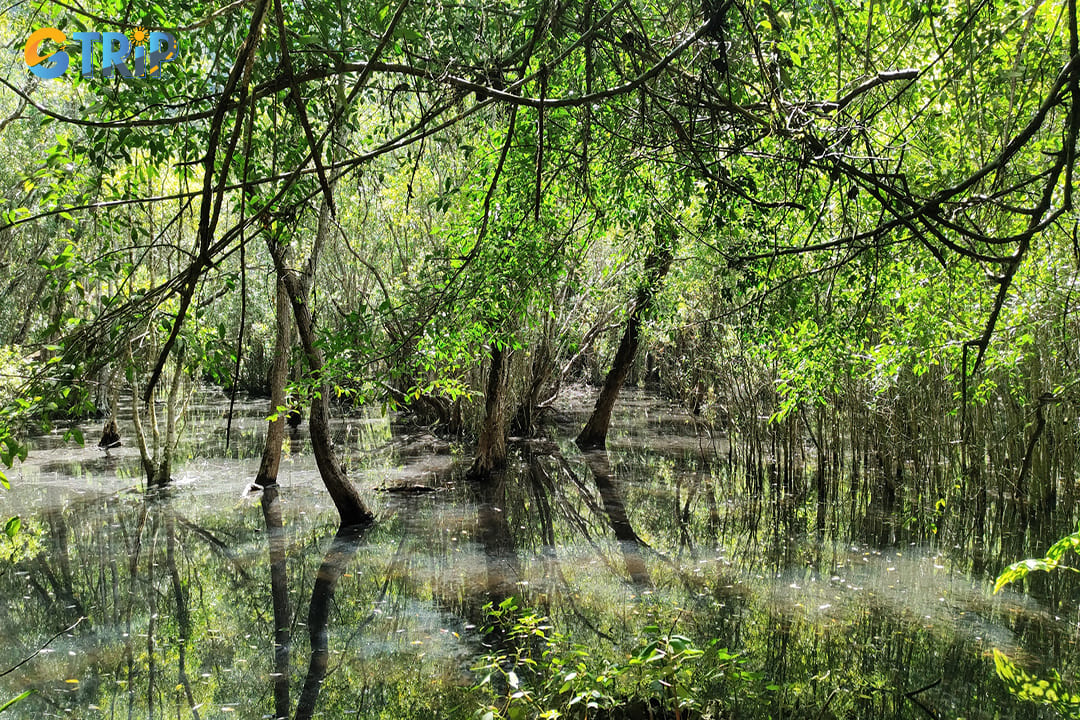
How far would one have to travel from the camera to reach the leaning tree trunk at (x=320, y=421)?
8125 mm

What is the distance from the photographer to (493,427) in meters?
11.8

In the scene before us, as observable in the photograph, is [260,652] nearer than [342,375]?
No

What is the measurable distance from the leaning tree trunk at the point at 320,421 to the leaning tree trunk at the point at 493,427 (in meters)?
2.65

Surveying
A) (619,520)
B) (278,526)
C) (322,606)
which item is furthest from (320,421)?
(619,520)

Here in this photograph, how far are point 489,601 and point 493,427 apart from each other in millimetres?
5408

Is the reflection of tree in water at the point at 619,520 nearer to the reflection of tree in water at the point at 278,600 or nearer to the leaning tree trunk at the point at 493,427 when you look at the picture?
the leaning tree trunk at the point at 493,427

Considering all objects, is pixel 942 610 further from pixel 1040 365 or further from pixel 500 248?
pixel 500 248

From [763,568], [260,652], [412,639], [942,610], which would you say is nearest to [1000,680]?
[942,610]

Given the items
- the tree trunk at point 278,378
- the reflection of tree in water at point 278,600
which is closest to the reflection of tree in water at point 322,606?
the reflection of tree in water at point 278,600

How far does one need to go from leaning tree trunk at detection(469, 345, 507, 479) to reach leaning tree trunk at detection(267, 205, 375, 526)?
8.69 ft

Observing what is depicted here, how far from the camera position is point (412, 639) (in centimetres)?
583

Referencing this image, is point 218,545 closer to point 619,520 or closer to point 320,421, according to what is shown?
point 320,421

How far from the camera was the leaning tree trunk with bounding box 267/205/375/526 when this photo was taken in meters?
8.12

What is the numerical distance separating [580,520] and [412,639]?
4.16 meters
